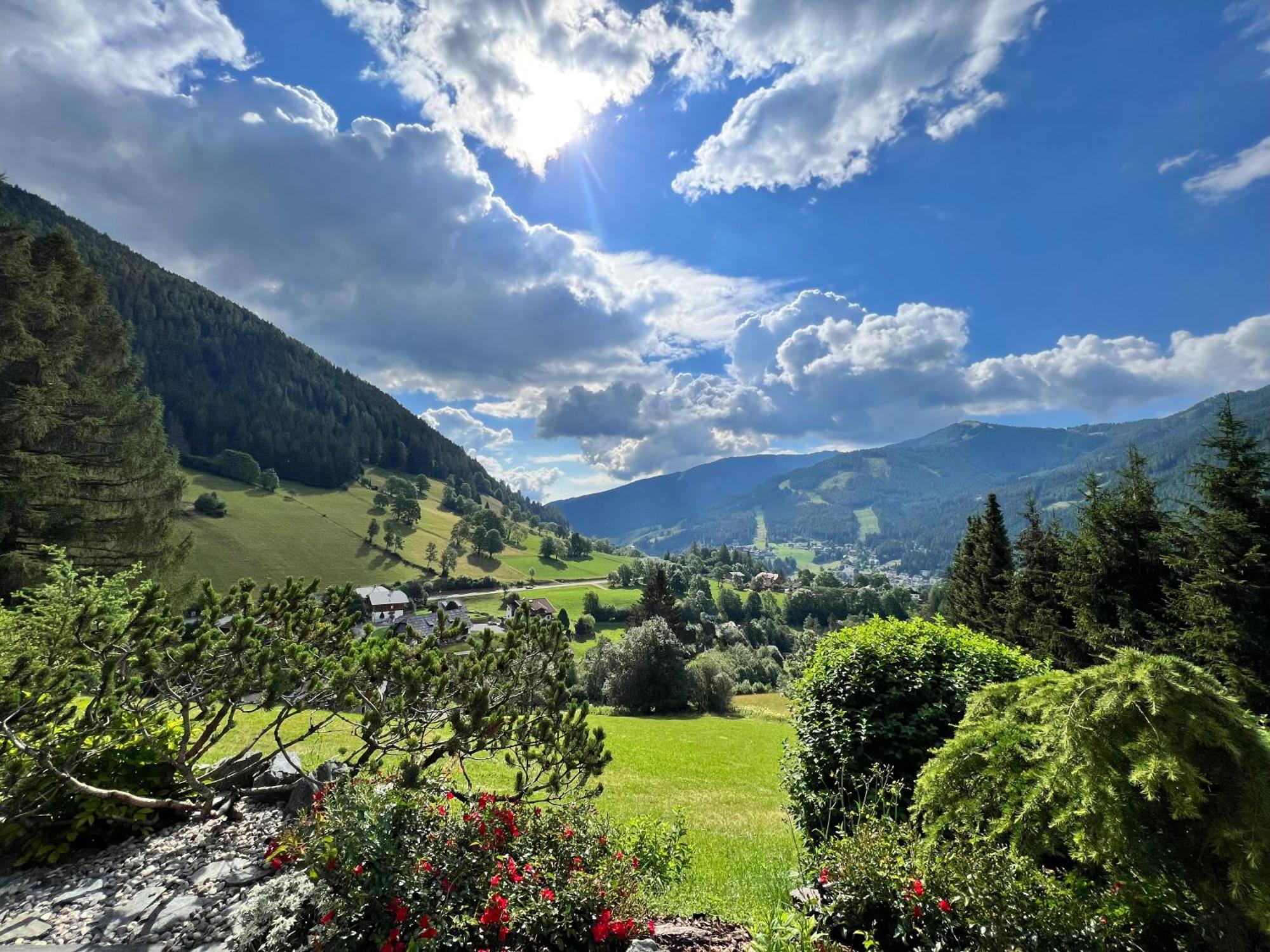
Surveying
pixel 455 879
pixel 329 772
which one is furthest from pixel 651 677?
pixel 455 879

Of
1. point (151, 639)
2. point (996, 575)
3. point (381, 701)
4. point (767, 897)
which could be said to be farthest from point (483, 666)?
point (996, 575)

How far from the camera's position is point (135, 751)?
677 cm

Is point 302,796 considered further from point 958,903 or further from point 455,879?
point 958,903

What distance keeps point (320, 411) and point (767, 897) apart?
668 feet

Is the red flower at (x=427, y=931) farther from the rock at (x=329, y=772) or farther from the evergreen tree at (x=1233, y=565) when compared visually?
the evergreen tree at (x=1233, y=565)

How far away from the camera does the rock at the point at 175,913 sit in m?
4.70

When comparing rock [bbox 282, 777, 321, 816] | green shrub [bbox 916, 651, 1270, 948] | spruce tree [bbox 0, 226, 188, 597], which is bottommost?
rock [bbox 282, 777, 321, 816]

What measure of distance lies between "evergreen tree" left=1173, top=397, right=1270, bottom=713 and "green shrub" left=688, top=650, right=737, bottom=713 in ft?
94.9

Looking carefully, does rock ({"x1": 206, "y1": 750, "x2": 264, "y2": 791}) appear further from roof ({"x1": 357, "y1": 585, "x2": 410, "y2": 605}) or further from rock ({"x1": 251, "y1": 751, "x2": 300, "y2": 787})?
roof ({"x1": 357, "y1": 585, "x2": 410, "y2": 605})

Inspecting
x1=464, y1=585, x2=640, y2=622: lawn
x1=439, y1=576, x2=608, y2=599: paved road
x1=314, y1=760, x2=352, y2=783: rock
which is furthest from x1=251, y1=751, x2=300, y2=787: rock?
x1=439, y1=576, x2=608, y2=599: paved road

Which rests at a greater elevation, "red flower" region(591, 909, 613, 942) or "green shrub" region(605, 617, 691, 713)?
"red flower" region(591, 909, 613, 942)

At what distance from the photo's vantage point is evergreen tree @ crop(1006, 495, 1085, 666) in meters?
24.3

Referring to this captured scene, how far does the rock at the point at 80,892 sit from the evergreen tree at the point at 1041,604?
30529 mm

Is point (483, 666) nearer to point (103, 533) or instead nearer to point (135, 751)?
point (135, 751)
